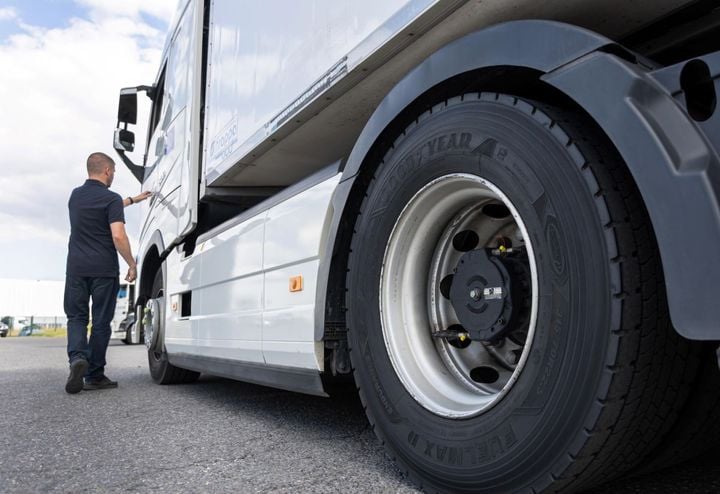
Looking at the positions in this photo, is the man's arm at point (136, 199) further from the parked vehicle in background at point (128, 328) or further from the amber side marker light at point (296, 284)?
the parked vehicle in background at point (128, 328)

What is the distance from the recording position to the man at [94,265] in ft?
14.3

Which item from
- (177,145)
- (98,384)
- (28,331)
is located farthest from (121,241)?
(28,331)

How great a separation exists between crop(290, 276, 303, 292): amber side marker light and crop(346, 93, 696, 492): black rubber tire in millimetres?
882

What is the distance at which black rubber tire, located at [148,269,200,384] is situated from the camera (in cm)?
443

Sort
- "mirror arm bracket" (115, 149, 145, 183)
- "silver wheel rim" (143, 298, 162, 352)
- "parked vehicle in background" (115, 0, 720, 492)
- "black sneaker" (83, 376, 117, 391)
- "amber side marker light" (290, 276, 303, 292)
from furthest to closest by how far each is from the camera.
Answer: "mirror arm bracket" (115, 149, 145, 183) → "silver wheel rim" (143, 298, 162, 352) → "black sneaker" (83, 376, 117, 391) → "amber side marker light" (290, 276, 303, 292) → "parked vehicle in background" (115, 0, 720, 492)

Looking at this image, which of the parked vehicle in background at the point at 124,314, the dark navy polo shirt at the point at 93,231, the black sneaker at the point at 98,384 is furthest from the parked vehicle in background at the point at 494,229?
the parked vehicle in background at the point at 124,314

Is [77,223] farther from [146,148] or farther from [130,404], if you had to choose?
[130,404]

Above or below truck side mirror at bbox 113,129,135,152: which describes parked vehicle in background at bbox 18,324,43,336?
below

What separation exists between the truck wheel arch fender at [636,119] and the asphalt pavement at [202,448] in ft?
2.50

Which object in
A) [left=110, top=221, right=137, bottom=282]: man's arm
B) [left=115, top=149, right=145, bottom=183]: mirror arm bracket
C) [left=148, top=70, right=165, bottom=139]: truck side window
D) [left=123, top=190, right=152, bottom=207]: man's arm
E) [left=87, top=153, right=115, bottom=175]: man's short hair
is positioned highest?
[left=148, top=70, right=165, bottom=139]: truck side window

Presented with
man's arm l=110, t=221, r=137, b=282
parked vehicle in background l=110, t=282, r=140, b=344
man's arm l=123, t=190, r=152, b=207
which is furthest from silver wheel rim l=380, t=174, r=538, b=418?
parked vehicle in background l=110, t=282, r=140, b=344

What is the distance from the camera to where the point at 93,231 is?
4.50 metres

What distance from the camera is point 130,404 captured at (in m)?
3.55

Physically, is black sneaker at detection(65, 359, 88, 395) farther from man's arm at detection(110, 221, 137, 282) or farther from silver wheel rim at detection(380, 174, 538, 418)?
silver wheel rim at detection(380, 174, 538, 418)
